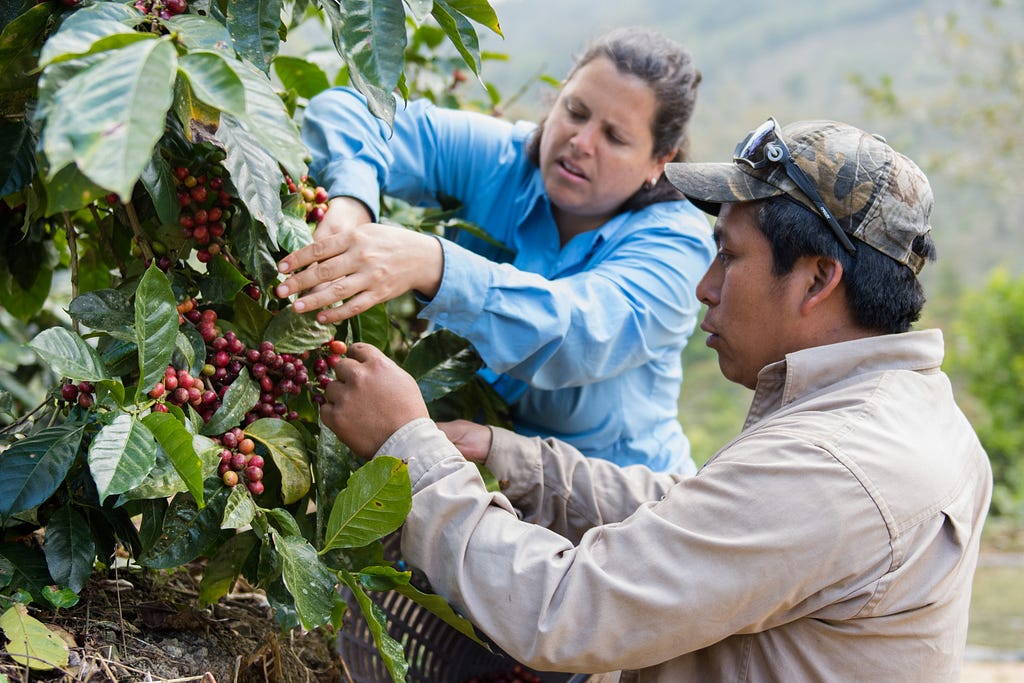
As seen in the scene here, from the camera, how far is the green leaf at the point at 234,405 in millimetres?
1313

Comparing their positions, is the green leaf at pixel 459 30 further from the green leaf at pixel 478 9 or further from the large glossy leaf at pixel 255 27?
the large glossy leaf at pixel 255 27

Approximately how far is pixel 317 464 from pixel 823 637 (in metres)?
0.77

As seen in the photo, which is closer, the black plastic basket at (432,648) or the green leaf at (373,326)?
the green leaf at (373,326)

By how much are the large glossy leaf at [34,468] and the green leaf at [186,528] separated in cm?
16

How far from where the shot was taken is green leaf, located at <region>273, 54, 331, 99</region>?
6.38 ft

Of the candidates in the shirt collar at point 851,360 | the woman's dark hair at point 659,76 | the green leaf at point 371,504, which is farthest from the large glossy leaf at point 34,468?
the woman's dark hair at point 659,76

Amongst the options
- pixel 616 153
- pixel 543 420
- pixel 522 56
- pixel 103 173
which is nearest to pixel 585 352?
pixel 543 420

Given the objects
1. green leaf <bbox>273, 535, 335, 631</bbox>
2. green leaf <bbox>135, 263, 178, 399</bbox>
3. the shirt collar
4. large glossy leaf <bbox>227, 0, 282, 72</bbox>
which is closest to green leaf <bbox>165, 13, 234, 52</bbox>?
large glossy leaf <bbox>227, 0, 282, 72</bbox>

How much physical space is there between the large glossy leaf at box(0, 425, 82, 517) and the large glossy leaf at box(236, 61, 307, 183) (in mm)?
496

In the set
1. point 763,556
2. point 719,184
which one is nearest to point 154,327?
point 763,556

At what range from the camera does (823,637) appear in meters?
1.38

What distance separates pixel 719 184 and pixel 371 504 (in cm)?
79

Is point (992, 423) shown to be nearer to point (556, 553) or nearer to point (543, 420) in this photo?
point (543, 420)

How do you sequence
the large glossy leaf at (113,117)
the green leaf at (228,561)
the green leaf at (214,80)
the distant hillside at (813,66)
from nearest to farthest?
the large glossy leaf at (113,117), the green leaf at (214,80), the green leaf at (228,561), the distant hillside at (813,66)
